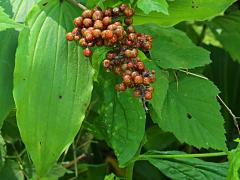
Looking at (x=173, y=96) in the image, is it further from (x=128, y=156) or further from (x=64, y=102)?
(x=64, y=102)

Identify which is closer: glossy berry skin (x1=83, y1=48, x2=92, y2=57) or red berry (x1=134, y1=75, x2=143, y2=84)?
red berry (x1=134, y1=75, x2=143, y2=84)

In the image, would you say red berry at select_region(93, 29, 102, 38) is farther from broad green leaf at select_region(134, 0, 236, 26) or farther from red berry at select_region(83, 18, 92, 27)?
broad green leaf at select_region(134, 0, 236, 26)

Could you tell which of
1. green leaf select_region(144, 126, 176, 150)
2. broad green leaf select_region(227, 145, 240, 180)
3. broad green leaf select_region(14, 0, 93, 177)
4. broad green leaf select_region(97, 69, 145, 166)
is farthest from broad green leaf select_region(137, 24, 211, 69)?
green leaf select_region(144, 126, 176, 150)

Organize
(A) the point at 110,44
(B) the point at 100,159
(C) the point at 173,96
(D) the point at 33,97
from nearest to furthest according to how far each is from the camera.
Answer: (A) the point at 110,44, (D) the point at 33,97, (C) the point at 173,96, (B) the point at 100,159

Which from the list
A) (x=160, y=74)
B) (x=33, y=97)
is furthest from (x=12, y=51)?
(x=160, y=74)

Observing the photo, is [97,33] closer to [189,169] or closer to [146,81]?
[146,81]

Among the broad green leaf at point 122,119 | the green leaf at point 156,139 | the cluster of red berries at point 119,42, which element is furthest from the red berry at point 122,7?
the green leaf at point 156,139
